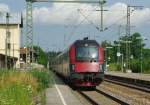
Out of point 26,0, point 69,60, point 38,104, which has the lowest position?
point 38,104

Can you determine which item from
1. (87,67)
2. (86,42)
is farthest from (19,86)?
(86,42)

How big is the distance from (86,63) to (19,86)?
17.0m

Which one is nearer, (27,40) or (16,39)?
(27,40)

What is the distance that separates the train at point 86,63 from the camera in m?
33.5

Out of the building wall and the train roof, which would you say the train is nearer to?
the train roof

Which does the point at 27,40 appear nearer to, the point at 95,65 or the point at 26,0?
the point at 26,0

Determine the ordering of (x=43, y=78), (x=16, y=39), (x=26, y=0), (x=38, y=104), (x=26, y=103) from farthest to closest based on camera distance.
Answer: (x=16, y=39)
(x=26, y=0)
(x=43, y=78)
(x=38, y=104)
(x=26, y=103)

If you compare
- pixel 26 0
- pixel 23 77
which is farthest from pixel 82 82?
pixel 26 0

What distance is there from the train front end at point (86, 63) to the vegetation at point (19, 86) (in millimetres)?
2505

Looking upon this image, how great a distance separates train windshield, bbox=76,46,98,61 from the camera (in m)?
34.1

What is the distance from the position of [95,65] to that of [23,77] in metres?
5.10

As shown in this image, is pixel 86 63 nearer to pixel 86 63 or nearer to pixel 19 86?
pixel 86 63

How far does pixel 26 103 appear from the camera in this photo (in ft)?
44.3

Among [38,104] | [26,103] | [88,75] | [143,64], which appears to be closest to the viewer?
[26,103]
